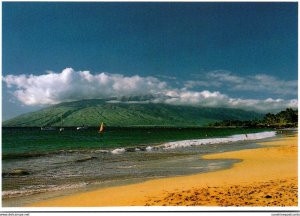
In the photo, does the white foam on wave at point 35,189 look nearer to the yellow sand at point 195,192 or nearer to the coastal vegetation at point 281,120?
the yellow sand at point 195,192

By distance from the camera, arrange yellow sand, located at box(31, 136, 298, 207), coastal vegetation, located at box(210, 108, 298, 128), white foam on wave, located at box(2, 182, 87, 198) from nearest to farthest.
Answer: yellow sand, located at box(31, 136, 298, 207) < white foam on wave, located at box(2, 182, 87, 198) < coastal vegetation, located at box(210, 108, 298, 128)

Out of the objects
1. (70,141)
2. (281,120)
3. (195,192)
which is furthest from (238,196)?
(281,120)

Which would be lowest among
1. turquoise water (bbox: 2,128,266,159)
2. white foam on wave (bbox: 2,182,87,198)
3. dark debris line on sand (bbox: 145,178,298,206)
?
dark debris line on sand (bbox: 145,178,298,206)

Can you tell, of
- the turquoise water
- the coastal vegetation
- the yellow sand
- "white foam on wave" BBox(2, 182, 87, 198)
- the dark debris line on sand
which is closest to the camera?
the dark debris line on sand

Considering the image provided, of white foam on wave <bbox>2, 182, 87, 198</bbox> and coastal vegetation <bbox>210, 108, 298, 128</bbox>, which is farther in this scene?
coastal vegetation <bbox>210, 108, 298, 128</bbox>

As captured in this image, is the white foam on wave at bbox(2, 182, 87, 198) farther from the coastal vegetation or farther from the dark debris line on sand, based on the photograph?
the coastal vegetation

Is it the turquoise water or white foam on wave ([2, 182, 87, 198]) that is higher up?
the turquoise water

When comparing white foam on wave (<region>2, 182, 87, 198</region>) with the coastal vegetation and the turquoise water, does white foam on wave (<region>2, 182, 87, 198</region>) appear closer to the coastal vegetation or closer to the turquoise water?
the turquoise water

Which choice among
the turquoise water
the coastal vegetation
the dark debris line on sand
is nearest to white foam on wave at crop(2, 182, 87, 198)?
the dark debris line on sand

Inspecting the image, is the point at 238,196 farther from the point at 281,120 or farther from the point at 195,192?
the point at 281,120

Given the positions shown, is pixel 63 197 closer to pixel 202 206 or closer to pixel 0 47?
pixel 202 206
